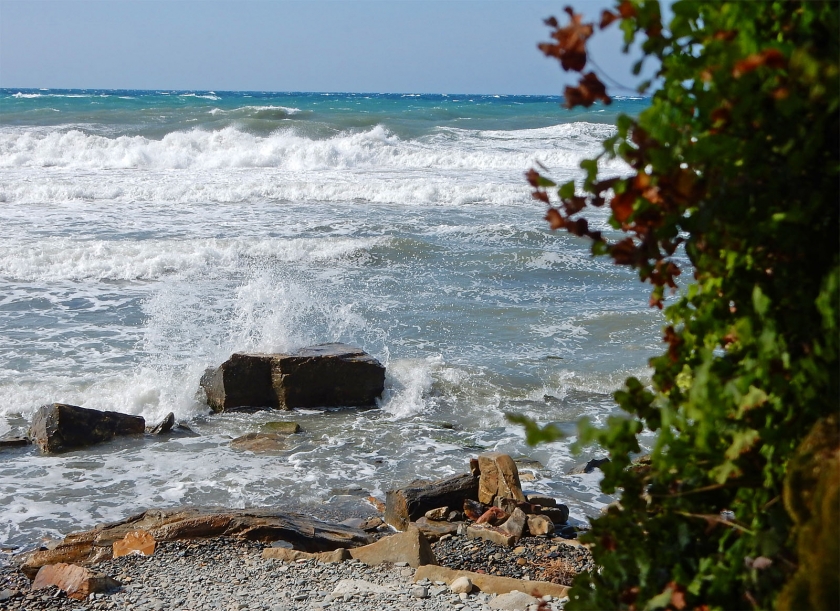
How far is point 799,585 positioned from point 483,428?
7308 mm

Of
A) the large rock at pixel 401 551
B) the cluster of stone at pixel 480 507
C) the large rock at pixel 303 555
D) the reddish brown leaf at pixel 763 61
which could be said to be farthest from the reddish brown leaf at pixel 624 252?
the cluster of stone at pixel 480 507

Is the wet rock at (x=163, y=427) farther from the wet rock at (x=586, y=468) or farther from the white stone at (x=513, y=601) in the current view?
the white stone at (x=513, y=601)

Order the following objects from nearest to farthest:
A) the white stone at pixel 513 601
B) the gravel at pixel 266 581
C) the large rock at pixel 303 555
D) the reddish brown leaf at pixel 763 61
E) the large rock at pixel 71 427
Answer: the reddish brown leaf at pixel 763 61 < the white stone at pixel 513 601 < the gravel at pixel 266 581 < the large rock at pixel 303 555 < the large rock at pixel 71 427

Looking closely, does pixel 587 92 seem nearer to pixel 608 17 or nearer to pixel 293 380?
pixel 608 17

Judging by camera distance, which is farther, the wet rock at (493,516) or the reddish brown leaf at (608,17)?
the wet rock at (493,516)

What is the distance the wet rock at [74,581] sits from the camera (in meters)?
4.88

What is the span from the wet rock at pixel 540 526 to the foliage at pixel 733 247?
4.51 meters

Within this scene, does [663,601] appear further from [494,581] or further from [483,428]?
[483,428]

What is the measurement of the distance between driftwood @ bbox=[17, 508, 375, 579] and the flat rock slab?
3.45 feet

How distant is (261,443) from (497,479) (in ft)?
8.43

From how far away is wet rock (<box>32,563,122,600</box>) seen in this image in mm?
4875

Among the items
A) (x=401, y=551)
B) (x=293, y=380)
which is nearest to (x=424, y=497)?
(x=401, y=551)

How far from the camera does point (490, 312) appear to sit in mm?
12883

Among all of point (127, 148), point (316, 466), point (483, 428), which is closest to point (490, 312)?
point (483, 428)
